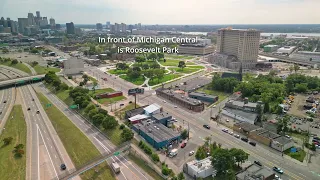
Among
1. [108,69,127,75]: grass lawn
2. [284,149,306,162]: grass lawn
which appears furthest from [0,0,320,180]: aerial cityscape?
[108,69,127,75]: grass lawn

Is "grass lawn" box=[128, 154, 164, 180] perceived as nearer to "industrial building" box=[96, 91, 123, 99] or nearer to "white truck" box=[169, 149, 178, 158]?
"white truck" box=[169, 149, 178, 158]

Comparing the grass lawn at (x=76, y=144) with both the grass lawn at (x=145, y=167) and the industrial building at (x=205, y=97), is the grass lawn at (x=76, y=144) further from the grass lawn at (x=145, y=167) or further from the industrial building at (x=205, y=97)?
the industrial building at (x=205, y=97)

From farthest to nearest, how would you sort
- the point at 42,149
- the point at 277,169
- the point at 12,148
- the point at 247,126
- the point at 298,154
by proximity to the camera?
the point at 247,126, the point at 42,149, the point at 12,148, the point at 298,154, the point at 277,169

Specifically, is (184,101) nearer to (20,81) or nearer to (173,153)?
(173,153)

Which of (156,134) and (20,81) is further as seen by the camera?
(20,81)

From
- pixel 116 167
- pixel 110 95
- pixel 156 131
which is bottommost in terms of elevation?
pixel 116 167

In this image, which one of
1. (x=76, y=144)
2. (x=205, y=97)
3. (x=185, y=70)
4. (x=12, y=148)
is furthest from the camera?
(x=185, y=70)

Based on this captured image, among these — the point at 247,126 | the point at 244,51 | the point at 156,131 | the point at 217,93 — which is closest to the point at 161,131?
the point at 156,131

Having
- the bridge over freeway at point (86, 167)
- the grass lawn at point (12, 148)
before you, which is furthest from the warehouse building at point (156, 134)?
the grass lawn at point (12, 148)
